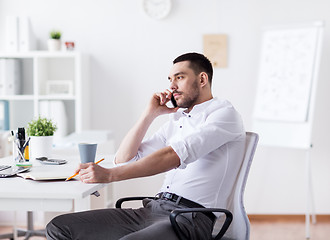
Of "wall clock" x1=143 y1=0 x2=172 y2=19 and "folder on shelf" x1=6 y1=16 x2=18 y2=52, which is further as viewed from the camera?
"wall clock" x1=143 y1=0 x2=172 y2=19

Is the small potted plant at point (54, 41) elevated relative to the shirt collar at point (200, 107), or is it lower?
elevated

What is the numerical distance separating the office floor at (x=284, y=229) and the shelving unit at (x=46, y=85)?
94 centimetres

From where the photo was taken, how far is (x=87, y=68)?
419cm

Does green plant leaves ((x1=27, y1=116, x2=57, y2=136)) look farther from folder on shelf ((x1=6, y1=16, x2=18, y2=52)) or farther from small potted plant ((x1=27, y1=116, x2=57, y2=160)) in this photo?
folder on shelf ((x1=6, y1=16, x2=18, y2=52))

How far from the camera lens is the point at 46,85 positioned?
163 inches

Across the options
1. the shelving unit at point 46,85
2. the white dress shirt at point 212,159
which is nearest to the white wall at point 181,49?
the shelving unit at point 46,85

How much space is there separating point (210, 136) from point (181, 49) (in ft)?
7.54

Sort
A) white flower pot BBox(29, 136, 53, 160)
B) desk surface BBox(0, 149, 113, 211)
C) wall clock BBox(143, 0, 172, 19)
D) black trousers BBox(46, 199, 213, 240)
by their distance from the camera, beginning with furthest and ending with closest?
wall clock BBox(143, 0, 172, 19) < white flower pot BBox(29, 136, 53, 160) < black trousers BBox(46, 199, 213, 240) < desk surface BBox(0, 149, 113, 211)

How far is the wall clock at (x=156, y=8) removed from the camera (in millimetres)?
4195

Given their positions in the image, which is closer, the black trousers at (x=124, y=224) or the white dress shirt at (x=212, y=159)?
the black trousers at (x=124, y=224)

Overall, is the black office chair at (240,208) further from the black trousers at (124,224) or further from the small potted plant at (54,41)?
the small potted plant at (54,41)

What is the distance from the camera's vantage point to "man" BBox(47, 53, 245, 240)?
1931 millimetres

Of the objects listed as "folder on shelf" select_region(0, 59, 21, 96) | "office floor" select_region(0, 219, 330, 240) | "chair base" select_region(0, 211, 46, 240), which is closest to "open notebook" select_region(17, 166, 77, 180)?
"chair base" select_region(0, 211, 46, 240)

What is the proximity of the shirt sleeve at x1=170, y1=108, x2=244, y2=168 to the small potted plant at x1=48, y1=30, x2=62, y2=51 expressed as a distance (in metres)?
2.21
